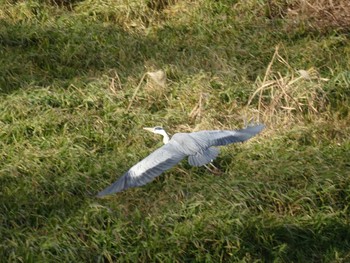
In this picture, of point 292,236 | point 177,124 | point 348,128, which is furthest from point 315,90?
A: point 292,236

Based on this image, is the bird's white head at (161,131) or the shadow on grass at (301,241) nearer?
the shadow on grass at (301,241)

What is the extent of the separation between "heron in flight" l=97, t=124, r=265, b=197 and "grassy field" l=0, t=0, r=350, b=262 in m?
0.21

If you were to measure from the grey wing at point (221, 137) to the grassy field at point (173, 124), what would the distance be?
9.1 inches

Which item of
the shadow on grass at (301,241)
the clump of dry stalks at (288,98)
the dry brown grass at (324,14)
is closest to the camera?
the shadow on grass at (301,241)

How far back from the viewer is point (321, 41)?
906 centimetres

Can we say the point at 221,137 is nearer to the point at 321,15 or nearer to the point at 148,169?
the point at 148,169

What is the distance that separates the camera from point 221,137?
22.1 ft

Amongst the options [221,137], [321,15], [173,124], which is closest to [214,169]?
[221,137]

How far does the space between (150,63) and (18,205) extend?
2318 mm

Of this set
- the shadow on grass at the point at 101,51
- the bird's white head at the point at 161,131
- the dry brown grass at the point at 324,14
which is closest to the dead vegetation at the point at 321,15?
the dry brown grass at the point at 324,14

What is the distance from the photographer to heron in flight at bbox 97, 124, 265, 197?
631 centimetres

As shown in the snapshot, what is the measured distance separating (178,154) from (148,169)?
0.24 m

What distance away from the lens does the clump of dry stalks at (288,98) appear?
7723mm

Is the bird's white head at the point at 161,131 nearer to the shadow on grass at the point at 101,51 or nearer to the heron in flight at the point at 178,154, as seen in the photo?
the heron in flight at the point at 178,154
